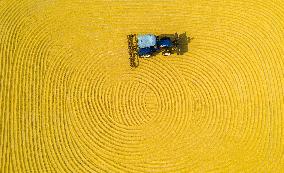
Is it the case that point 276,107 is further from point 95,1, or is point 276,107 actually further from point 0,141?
point 0,141

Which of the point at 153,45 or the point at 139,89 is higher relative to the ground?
the point at 153,45

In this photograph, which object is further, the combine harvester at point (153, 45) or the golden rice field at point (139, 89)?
the combine harvester at point (153, 45)

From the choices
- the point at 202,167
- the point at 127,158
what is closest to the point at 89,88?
the point at 127,158

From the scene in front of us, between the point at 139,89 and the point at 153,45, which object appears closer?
the point at 153,45

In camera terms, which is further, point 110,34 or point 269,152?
point 110,34
